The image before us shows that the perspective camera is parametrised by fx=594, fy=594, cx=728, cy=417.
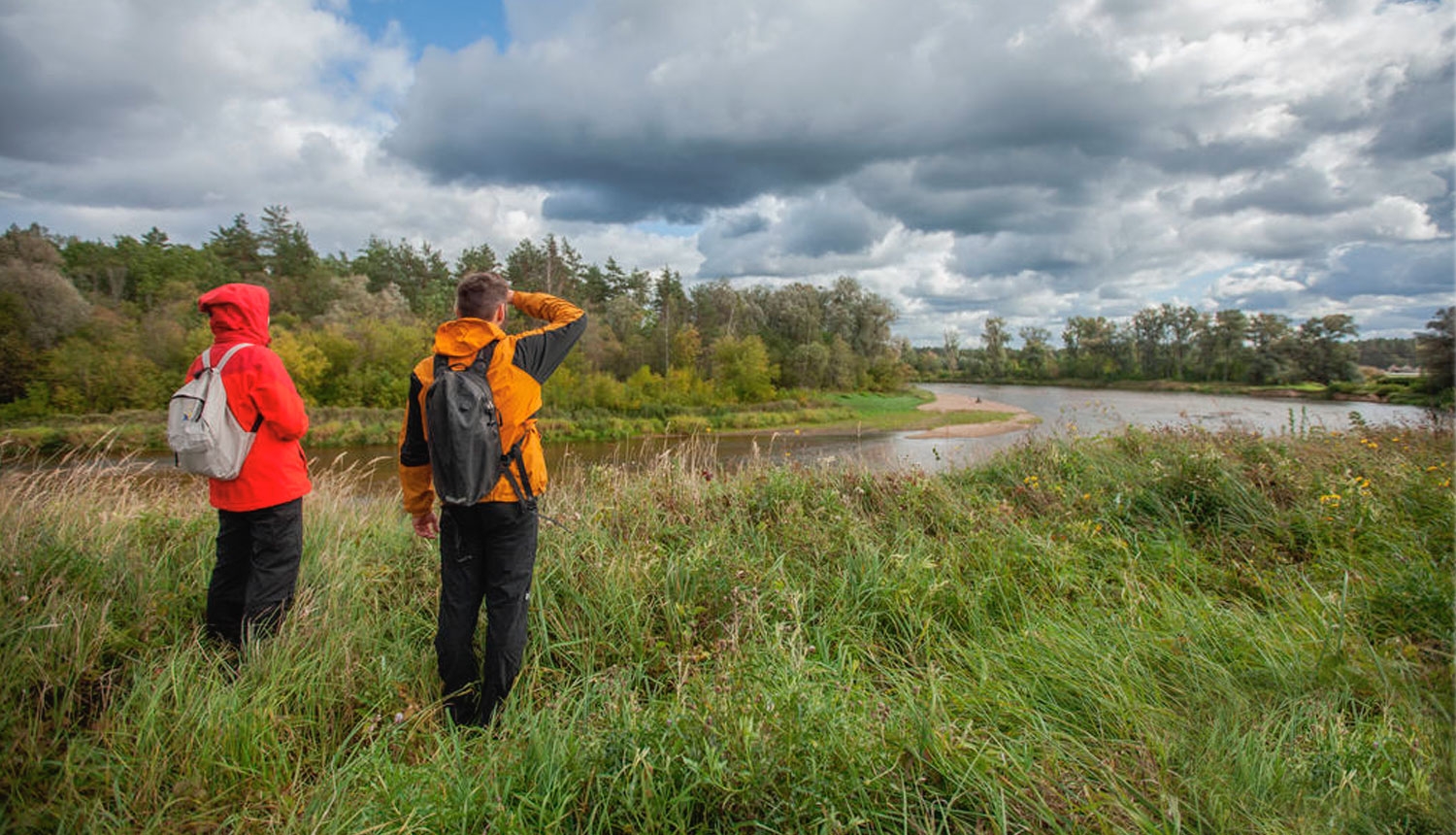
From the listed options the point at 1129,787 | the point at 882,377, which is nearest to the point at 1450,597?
the point at 1129,787

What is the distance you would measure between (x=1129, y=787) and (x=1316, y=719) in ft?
3.57

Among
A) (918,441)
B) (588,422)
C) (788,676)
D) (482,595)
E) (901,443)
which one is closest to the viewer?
(788,676)

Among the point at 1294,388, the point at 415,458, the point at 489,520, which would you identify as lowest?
the point at 1294,388

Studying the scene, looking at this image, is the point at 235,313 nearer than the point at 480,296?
No

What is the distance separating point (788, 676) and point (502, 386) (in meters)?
1.74

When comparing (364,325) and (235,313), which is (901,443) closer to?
(235,313)

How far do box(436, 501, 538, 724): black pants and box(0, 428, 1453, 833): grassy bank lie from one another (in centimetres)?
16

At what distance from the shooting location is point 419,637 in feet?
10.7

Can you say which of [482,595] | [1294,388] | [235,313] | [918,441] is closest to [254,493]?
[235,313]

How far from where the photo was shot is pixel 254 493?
288cm

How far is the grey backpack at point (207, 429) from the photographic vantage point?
2721mm

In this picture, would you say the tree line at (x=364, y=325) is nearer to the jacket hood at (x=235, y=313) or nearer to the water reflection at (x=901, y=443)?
the water reflection at (x=901, y=443)

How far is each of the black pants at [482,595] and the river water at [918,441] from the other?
8.44ft

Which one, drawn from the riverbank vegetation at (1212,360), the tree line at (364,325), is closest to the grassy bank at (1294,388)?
the riverbank vegetation at (1212,360)
